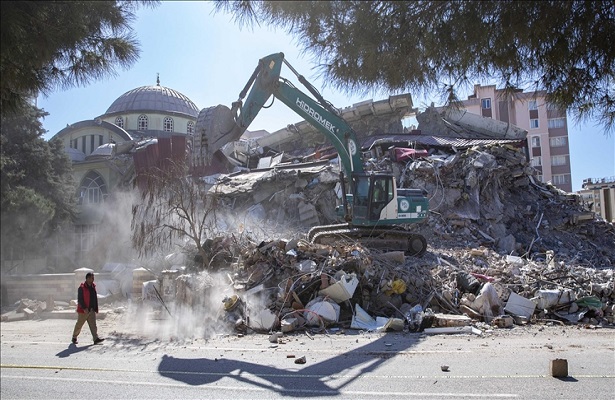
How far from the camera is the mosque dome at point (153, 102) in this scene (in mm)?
47500

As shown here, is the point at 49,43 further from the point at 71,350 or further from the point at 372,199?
the point at 372,199

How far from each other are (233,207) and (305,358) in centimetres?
1563

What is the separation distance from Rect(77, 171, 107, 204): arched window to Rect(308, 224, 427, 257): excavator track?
2193 cm

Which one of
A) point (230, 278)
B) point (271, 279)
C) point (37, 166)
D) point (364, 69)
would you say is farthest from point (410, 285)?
point (37, 166)

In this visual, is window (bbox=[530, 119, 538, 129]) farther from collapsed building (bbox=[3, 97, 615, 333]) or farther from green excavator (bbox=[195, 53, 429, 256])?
green excavator (bbox=[195, 53, 429, 256])

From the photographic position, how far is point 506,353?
810 cm

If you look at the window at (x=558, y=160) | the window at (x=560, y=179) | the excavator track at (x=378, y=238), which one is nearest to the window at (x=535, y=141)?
the window at (x=558, y=160)

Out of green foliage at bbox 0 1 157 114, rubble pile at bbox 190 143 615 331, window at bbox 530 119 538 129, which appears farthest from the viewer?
window at bbox 530 119 538 129

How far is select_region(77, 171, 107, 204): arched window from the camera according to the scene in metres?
33.5

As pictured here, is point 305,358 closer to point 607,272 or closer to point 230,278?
point 230,278

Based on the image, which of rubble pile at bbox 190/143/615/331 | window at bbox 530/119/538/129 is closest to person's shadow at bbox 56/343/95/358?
rubble pile at bbox 190/143/615/331

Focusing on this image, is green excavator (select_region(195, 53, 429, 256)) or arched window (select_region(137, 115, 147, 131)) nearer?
green excavator (select_region(195, 53, 429, 256))

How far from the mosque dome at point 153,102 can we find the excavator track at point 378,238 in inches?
1400

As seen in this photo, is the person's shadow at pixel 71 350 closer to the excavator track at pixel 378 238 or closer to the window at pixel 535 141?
the excavator track at pixel 378 238
